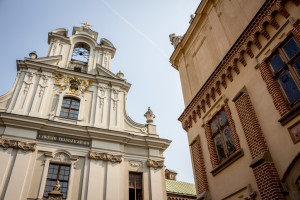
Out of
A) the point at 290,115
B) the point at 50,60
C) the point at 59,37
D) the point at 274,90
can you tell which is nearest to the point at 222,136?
the point at 274,90

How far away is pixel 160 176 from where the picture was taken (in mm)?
17562

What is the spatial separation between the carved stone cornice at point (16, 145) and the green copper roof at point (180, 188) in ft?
51.0

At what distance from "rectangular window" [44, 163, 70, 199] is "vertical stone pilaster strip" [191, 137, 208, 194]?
27.3ft

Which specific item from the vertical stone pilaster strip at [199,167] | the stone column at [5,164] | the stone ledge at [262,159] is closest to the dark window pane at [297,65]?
the stone ledge at [262,159]


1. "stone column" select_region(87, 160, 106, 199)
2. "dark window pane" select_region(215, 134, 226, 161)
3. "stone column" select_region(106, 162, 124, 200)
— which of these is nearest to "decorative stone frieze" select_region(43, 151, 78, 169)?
A: "stone column" select_region(87, 160, 106, 199)

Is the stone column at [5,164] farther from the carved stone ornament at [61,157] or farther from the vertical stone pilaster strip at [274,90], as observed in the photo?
the vertical stone pilaster strip at [274,90]

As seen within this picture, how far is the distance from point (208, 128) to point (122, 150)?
8445 mm

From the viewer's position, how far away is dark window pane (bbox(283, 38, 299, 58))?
7231 millimetres

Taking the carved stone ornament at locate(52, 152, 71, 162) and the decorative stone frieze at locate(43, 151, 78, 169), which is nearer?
the decorative stone frieze at locate(43, 151, 78, 169)

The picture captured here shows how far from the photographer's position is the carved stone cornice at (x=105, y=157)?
16406 mm

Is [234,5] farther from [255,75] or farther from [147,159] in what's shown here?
[147,159]

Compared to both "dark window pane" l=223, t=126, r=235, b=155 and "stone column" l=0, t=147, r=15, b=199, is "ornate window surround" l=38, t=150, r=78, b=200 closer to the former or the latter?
"stone column" l=0, t=147, r=15, b=199

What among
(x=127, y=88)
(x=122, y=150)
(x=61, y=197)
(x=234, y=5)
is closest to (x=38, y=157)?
(x=61, y=197)

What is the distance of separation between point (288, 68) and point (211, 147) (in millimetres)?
4818
